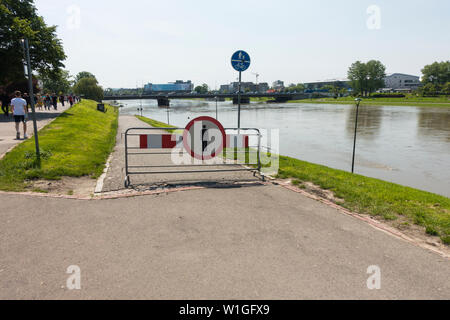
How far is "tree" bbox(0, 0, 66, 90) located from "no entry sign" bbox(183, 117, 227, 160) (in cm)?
2450

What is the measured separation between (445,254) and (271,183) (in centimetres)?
408

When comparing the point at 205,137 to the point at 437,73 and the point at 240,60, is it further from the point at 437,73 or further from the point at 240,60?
the point at 437,73

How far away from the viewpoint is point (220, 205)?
598 cm

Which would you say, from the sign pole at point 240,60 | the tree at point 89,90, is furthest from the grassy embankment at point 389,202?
the tree at point 89,90

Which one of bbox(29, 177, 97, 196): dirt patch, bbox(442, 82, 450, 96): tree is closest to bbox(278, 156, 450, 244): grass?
bbox(29, 177, 97, 196): dirt patch

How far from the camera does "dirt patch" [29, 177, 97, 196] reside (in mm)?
6637

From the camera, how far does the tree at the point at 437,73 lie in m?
118

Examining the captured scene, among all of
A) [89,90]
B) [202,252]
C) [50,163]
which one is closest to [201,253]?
[202,252]

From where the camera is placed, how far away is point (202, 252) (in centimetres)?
408

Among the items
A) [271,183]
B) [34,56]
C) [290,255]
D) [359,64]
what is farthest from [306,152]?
[359,64]

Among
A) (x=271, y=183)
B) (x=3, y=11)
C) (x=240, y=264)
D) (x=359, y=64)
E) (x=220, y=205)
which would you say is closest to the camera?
(x=240, y=264)

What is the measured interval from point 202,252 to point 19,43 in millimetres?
30483
